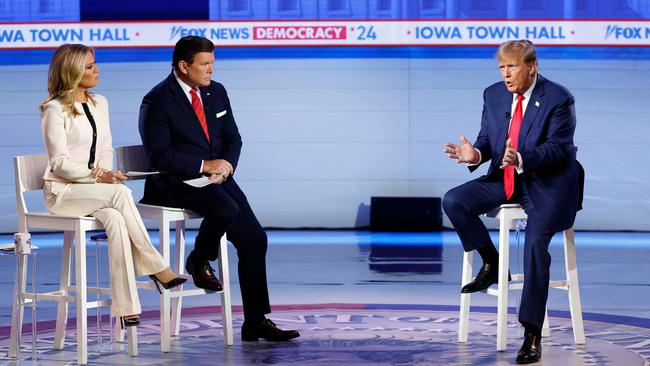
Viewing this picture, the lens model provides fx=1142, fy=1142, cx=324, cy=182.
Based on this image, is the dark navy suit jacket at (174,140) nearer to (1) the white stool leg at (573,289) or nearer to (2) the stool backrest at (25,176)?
(2) the stool backrest at (25,176)

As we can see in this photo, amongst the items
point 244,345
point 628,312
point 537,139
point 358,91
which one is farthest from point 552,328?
point 358,91

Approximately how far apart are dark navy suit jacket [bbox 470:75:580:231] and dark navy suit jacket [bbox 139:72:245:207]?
133 cm

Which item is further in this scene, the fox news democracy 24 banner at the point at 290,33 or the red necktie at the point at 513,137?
the fox news democracy 24 banner at the point at 290,33

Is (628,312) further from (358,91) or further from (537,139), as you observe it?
(358,91)

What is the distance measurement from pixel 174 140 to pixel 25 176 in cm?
69

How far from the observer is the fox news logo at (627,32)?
9.83 meters

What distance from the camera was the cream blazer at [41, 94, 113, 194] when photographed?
4664 millimetres

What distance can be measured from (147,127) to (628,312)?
2.62 metres

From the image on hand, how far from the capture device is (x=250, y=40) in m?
9.98

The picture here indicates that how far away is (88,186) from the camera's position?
4707mm

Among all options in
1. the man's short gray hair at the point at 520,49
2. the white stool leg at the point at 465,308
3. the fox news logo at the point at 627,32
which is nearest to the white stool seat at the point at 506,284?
the white stool leg at the point at 465,308

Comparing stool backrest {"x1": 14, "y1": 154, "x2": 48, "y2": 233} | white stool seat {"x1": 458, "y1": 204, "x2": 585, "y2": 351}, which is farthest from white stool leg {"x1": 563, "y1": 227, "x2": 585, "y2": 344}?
stool backrest {"x1": 14, "y1": 154, "x2": 48, "y2": 233}

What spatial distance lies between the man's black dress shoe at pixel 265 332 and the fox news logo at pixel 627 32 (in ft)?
18.9

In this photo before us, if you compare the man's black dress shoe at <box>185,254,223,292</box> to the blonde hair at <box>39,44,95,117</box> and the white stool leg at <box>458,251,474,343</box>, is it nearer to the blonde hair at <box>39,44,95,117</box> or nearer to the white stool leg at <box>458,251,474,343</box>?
the blonde hair at <box>39,44,95,117</box>
